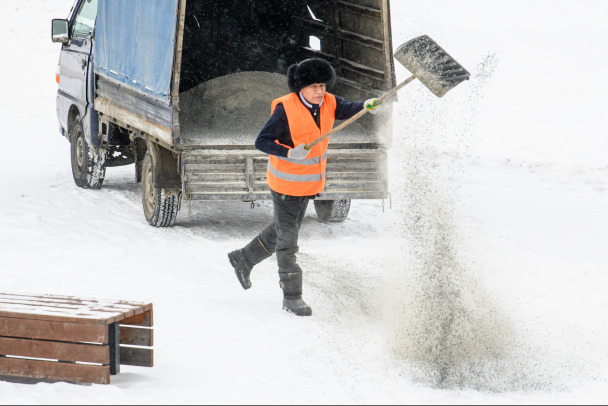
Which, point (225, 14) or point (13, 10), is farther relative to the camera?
point (13, 10)

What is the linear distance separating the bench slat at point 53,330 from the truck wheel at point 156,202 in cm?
405

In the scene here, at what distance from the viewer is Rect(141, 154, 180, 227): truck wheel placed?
867 centimetres

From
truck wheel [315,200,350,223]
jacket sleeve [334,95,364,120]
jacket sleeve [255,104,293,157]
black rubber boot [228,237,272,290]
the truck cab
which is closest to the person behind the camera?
jacket sleeve [255,104,293,157]

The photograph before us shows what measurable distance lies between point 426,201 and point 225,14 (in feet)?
14.7

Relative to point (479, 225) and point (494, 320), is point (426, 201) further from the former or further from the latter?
point (494, 320)

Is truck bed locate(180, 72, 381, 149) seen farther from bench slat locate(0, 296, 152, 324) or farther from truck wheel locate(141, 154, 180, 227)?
bench slat locate(0, 296, 152, 324)

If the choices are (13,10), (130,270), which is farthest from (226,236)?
(13,10)

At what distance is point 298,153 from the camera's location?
5844mm

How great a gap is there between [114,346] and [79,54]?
6.85 m

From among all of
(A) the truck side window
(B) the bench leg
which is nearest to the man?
(B) the bench leg

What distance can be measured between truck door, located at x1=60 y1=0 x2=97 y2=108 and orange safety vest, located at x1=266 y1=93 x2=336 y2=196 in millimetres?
5079

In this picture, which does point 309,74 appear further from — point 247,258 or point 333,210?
point 333,210

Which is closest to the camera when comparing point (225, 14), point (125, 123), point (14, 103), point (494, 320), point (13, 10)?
point (494, 320)

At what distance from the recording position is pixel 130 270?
7.09 m
